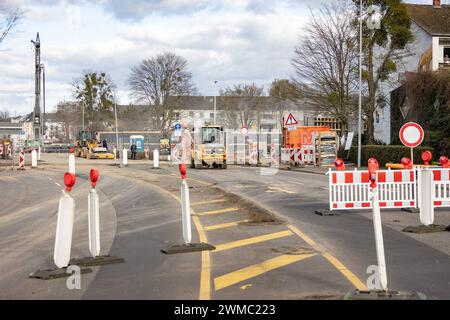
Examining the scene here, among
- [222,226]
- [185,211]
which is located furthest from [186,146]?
[185,211]

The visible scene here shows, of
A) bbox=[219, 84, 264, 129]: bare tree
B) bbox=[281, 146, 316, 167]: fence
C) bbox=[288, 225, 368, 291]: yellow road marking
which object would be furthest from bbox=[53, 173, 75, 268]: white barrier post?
bbox=[219, 84, 264, 129]: bare tree

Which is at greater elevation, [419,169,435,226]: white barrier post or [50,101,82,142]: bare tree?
[50,101,82,142]: bare tree

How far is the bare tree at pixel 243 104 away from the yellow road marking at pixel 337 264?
79639 mm

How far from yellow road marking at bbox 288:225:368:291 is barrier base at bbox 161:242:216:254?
1662mm

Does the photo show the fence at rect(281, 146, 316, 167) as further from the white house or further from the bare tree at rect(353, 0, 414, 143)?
the white house

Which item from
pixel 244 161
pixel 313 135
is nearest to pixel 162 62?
pixel 244 161

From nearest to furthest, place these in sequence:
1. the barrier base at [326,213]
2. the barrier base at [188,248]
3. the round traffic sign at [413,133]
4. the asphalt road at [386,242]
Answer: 1. the asphalt road at [386,242]
2. the barrier base at [188,248]
3. the barrier base at [326,213]
4. the round traffic sign at [413,133]

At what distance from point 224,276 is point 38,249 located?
149 inches

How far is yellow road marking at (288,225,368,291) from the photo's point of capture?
7.09 metres

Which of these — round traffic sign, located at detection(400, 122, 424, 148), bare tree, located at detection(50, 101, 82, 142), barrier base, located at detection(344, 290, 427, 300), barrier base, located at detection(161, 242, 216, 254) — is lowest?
barrier base, located at detection(161, 242, 216, 254)

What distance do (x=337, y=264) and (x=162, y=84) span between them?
71408 millimetres

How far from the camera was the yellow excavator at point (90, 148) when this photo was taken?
60.8 metres

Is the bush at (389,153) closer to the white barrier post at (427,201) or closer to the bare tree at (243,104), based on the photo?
the white barrier post at (427,201)

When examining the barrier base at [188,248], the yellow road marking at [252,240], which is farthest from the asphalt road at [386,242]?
the barrier base at [188,248]
